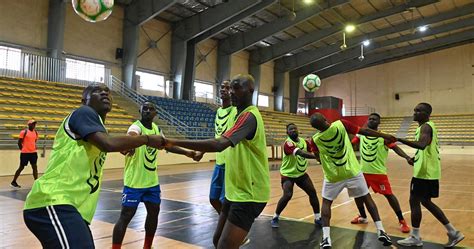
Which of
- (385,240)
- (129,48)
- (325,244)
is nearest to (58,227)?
(325,244)

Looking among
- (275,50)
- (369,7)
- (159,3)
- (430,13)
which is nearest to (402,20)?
(430,13)

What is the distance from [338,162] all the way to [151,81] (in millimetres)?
18546

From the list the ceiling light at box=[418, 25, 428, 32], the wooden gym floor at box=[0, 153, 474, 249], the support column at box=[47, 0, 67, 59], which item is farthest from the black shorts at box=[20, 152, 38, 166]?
the ceiling light at box=[418, 25, 428, 32]

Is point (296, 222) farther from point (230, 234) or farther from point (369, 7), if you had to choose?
point (369, 7)

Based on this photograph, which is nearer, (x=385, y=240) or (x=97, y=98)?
(x=97, y=98)

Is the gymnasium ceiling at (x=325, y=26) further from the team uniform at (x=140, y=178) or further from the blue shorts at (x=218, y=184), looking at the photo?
the team uniform at (x=140, y=178)

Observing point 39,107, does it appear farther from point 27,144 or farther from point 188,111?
point 188,111

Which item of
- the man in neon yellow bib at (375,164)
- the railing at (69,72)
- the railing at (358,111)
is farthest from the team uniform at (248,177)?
the railing at (358,111)

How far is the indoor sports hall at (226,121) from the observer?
8.59ft

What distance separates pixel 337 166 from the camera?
4559 millimetres

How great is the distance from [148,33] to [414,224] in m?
19.4

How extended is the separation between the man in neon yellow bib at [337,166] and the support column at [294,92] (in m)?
28.2

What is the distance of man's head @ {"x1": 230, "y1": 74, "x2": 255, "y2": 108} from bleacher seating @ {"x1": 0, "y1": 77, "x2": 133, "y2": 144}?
11.5 meters

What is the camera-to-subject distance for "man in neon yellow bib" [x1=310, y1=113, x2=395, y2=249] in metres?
4.48
